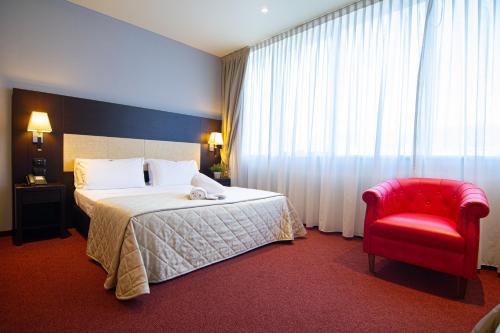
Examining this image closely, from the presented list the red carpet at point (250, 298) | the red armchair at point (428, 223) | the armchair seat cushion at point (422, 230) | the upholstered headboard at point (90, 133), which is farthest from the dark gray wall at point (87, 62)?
the armchair seat cushion at point (422, 230)

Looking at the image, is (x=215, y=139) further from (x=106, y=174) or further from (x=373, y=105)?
(x=373, y=105)

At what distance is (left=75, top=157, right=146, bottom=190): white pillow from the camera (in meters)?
3.00

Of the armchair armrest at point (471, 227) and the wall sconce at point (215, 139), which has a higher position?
the wall sconce at point (215, 139)

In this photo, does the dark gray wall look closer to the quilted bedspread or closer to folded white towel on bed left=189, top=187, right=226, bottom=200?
the quilted bedspread

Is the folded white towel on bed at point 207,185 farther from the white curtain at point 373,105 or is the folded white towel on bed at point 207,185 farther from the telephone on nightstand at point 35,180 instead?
the telephone on nightstand at point 35,180

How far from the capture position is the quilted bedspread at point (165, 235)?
1700mm

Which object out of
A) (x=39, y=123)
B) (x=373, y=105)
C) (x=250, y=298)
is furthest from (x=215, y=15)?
(x=250, y=298)

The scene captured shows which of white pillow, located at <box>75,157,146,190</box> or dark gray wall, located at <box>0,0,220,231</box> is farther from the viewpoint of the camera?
white pillow, located at <box>75,157,146,190</box>

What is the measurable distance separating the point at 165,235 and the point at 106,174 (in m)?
1.70

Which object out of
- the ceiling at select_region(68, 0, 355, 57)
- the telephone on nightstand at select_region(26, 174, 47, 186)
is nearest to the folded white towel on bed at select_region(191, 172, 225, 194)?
the telephone on nightstand at select_region(26, 174, 47, 186)

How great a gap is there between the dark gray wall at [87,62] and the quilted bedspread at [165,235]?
1.91 metres

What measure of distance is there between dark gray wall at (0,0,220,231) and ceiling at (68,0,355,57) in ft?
0.79

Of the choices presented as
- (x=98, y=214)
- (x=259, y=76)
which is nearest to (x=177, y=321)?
(x=98, y=214)

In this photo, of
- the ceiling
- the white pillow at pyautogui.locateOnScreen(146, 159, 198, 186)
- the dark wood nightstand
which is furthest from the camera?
the white pillow at pyautogui.locateOnScreen(146, 159, 198, 186)
